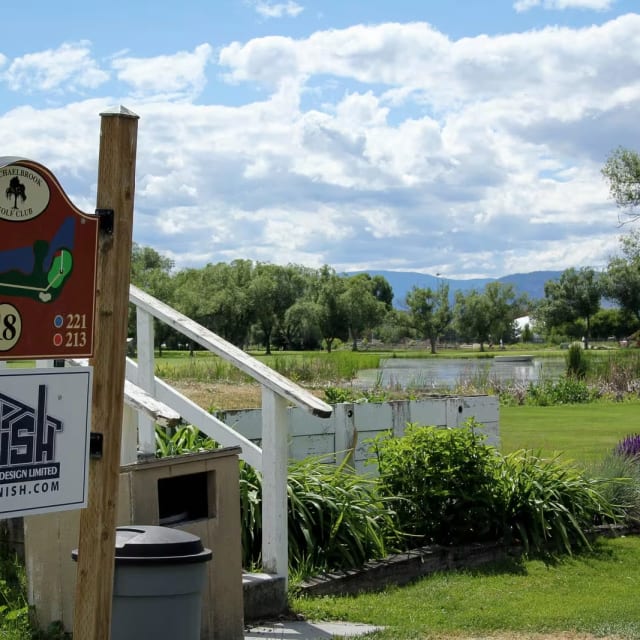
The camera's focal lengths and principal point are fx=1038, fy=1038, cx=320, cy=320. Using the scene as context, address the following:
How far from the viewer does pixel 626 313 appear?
97688 millimetres

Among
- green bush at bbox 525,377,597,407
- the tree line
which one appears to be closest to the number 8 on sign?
green bush at bbox 525,377,597,407

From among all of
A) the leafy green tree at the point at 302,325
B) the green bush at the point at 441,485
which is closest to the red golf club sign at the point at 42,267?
the green bush at the point at 441,485

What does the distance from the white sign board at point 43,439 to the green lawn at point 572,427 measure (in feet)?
33.5

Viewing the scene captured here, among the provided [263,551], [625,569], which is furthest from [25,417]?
[625,569]

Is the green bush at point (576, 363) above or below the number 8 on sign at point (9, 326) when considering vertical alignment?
above

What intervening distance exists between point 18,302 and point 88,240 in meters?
0.36

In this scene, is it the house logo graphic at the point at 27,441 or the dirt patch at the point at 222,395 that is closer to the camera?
the house logo graphic at the point at 27,441

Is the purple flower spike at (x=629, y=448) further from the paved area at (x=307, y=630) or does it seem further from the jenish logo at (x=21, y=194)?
the jenish logo at (x=21, y=194)

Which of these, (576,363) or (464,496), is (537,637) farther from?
(576,363)

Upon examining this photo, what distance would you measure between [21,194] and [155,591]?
71.5 inches

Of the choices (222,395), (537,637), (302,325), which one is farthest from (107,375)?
(302,325)

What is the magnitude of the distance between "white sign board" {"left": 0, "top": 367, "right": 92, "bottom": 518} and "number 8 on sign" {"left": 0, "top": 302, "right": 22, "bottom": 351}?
0.10 m

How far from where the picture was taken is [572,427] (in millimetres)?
20141

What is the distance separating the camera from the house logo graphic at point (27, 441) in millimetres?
3609
